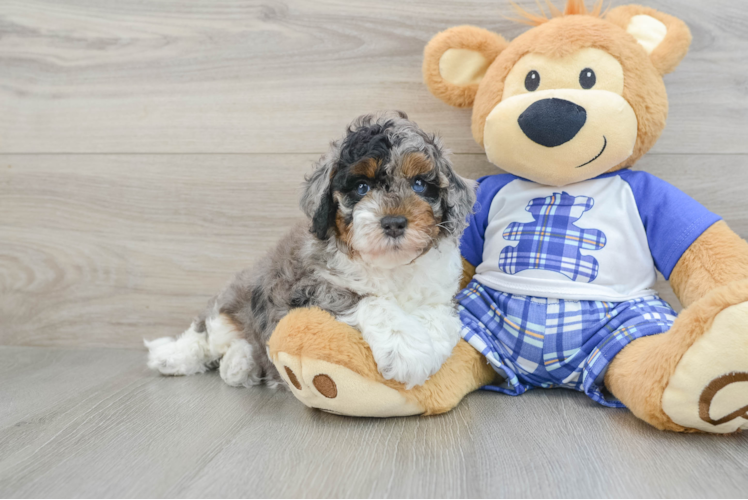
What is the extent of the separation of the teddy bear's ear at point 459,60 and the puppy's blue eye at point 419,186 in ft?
1.66

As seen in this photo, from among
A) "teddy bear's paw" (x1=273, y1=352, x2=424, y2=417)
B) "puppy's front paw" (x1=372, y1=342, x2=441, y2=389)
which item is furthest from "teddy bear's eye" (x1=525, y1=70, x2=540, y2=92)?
"teddy bear's paw" (x1=273, y1=352, x2=424, y2=417)

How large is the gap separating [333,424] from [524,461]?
1.61ft

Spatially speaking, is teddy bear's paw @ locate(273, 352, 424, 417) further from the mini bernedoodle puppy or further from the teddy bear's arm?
the teddy bear's arm

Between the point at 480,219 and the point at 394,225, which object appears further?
the point at 480,219

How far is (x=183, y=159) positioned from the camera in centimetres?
214

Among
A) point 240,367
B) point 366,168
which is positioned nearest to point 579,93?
point 366,168

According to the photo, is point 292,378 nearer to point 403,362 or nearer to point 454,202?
point 403,362

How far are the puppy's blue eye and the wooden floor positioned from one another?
1.97 feet

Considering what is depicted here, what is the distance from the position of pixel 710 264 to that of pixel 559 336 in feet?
1.45

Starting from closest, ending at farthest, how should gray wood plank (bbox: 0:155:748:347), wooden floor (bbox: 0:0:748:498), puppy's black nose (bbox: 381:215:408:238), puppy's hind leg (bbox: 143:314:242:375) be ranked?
puppy's black nose (bbox: 381:215:408:238) < wooden floor (bbox: 0:0:748:498) < puppy's hind leg (bbox: 143:314:242:375) < gray wood plank (bbox: 0:155:748:347)

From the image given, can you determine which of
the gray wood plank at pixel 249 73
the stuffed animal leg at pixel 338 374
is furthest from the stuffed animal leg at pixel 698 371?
the gray wood plank at pixel 249 73

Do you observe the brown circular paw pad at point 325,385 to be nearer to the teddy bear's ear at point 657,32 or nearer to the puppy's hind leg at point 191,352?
the puppy's hind leg at point 191,352

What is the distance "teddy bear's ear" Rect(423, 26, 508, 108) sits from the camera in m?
1.68

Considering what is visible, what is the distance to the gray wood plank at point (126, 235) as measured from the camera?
83.6 inches
